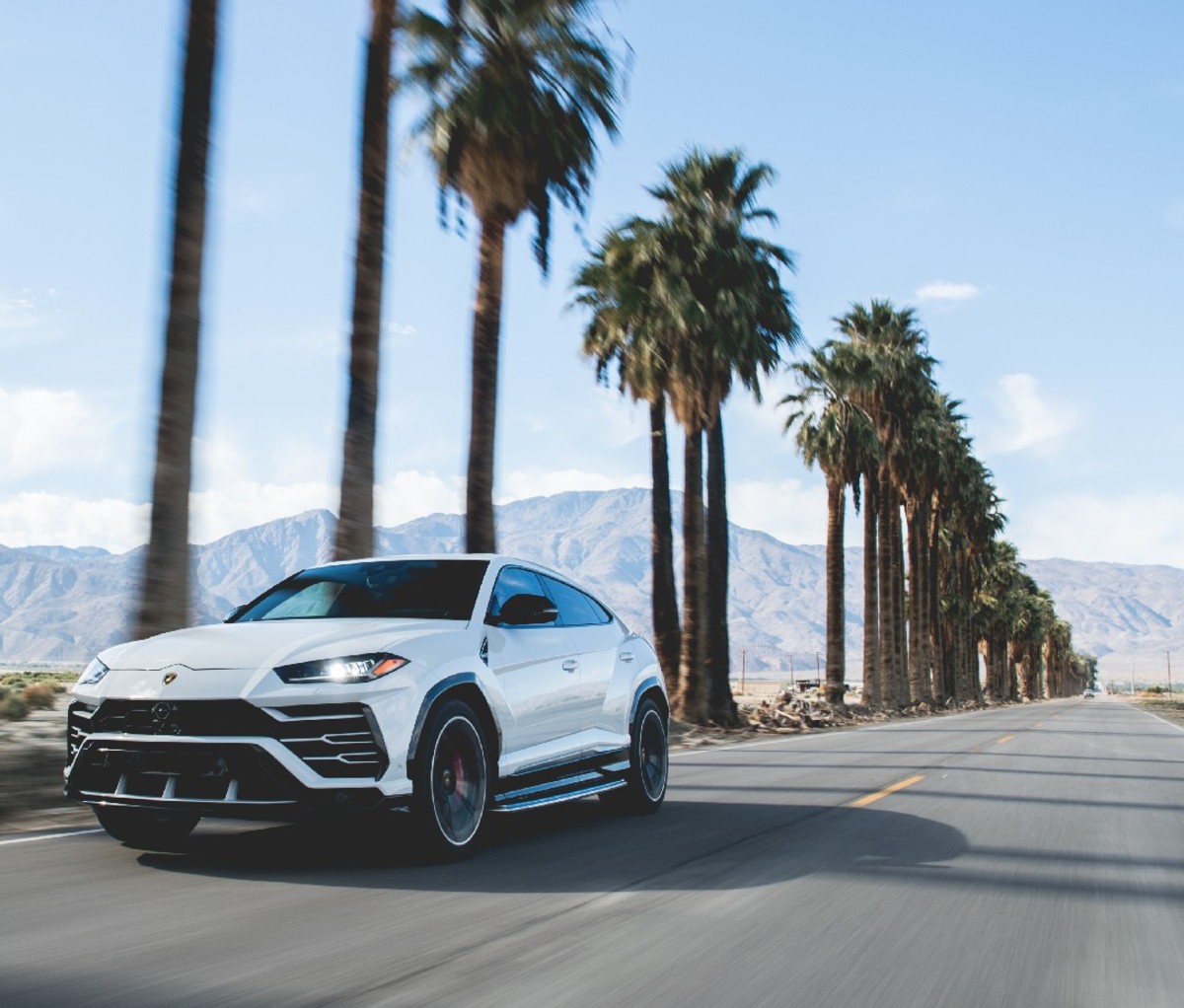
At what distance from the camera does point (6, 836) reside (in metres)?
7.89

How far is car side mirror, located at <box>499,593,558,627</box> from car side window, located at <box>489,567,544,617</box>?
0.19 ft

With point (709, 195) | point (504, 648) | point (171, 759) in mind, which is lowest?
point (171, 759)

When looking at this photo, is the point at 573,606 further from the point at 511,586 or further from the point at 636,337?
the point at 636,337

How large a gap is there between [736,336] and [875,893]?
24263mm

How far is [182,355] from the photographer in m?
12.7

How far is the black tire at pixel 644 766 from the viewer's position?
372 inches

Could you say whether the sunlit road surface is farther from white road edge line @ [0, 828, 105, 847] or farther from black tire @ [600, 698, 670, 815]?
black tire @ [600, 698, 670, 815]

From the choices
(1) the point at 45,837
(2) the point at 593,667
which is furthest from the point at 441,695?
(1) the point at 45,837

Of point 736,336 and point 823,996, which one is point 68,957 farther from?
point 736,336

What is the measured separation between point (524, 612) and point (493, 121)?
45.7 ft

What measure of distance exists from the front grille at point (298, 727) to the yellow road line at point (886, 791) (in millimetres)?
5440

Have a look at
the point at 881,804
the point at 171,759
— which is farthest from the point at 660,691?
the point at 171,759

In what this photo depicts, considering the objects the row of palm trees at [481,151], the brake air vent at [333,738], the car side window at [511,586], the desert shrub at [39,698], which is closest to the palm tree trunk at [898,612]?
the row of palm trees at [481,151]

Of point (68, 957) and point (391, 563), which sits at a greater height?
point (391, 563)
